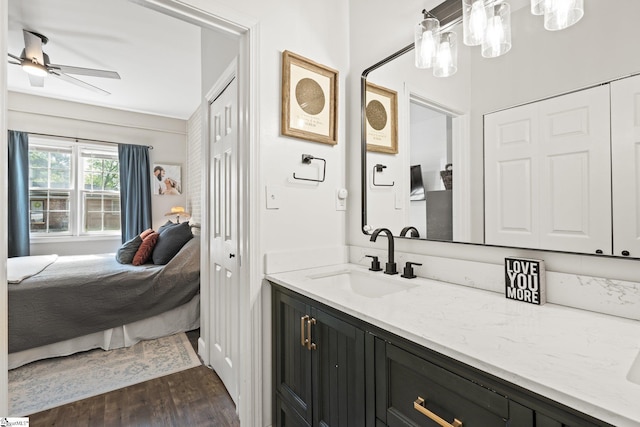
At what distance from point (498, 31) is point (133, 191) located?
510cm

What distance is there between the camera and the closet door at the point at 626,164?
0.86 meters

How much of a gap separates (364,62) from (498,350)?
163 centimetres

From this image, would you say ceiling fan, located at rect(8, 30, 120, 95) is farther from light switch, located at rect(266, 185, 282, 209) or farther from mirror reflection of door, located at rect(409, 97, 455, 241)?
mirror reflection of door, located at rect(409, 97, 455, 241)

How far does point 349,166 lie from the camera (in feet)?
6.09

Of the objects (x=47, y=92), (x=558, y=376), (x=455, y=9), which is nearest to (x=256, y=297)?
(x=558, y=376)

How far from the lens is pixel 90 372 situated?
2205mm

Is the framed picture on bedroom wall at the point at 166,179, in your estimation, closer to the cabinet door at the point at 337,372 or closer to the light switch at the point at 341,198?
the light switch at the point at 341,198

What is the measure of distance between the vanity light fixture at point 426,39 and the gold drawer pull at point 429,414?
1.38 meters

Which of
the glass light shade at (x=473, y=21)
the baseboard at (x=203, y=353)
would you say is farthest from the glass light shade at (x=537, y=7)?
the baseboard at (x=203, y=353)

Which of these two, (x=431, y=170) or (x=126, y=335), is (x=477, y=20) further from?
(x=126, y=335)

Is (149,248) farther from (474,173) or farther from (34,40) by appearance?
(474,173)

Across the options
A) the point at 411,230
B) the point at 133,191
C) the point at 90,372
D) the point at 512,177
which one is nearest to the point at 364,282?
the point at 411,230

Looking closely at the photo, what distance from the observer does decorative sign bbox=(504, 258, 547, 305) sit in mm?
1023

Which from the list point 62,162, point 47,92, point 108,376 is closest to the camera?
point 108,376
